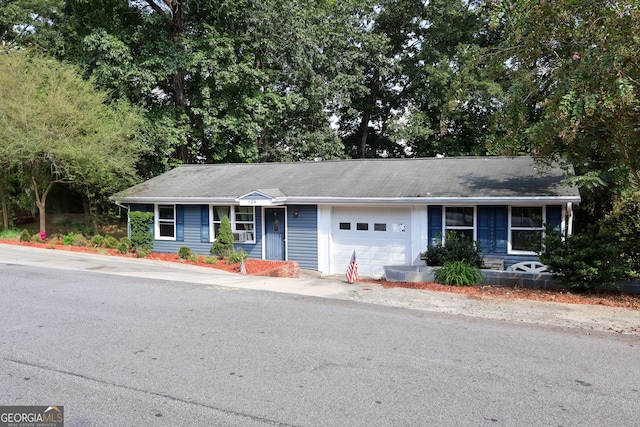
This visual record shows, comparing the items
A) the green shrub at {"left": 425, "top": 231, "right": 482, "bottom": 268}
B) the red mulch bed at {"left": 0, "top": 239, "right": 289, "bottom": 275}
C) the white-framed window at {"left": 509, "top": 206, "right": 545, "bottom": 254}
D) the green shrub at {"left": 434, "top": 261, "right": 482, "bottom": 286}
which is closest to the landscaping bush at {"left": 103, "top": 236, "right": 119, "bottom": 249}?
the red mulch bed at {"left": 0, "top": 239, "right": 289, "bottom": 275}

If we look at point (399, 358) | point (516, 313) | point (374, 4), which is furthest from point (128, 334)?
point (374, 4)

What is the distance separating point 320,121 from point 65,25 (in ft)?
45.9

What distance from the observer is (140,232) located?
17.8 metres

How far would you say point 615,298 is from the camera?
10477mm

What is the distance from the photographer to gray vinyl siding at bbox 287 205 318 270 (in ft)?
54.5

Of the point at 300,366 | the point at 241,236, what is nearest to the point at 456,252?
the point at 241,236

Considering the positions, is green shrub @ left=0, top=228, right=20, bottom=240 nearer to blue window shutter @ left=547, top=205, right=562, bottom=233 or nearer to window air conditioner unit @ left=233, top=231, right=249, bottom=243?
window air conditioner unit @ left=233, top=231, right=249, bottom=243

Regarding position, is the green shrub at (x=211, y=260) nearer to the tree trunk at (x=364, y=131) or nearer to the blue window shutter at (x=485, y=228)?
the blue window shutter at (x=485, y=228)

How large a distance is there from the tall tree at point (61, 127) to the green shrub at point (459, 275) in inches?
536

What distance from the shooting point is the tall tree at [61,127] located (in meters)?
17.9

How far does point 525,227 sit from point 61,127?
55.4 ft

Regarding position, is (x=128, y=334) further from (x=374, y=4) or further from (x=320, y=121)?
(x=374, y=4)

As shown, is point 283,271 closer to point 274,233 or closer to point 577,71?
point 274,233

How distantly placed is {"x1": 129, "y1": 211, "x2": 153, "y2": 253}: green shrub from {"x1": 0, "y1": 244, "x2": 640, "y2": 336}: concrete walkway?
189 cm
